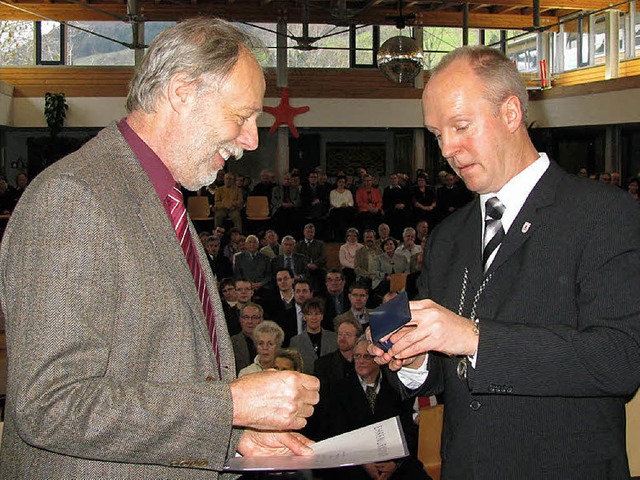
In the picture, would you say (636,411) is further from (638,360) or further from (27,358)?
(27,358)

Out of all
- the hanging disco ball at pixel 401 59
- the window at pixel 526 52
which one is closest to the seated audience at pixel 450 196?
the hanging disco ball at pixel 401 59

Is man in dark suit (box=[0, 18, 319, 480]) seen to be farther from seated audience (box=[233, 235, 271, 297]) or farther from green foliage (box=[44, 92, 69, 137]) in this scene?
green foliage (box=[44, 92, 69, 137])

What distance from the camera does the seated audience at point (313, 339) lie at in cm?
731

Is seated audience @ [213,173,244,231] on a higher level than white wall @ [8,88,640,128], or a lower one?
lower

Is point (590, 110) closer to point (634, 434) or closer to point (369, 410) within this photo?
point (369, 410)

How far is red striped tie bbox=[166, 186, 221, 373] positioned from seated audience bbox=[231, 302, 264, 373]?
5.30 metres

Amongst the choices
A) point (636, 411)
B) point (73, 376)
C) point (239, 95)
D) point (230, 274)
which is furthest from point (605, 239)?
point (230, 274)

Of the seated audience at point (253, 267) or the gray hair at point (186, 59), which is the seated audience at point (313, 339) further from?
the gray hair at point (186, 59)

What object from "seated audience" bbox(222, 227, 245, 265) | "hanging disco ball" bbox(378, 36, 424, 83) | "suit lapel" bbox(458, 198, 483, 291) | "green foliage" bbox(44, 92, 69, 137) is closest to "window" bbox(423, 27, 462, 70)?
"green foliage" bbox(44, 92, 69, 137)

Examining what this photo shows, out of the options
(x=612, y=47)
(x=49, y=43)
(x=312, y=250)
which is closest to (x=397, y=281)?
(x=312, y=250)

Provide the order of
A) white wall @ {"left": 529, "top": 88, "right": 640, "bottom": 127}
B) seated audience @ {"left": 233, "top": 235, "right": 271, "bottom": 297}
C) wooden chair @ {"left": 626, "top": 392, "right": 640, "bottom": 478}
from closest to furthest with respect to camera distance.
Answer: wooden chair @ {"left": 626, "top": 392, "right": 640, "bottom": 478} → seated audience @ {"left": 233, "top": 235, "right": 271, "bottom": 297} → white wall @ {"left": 529, "top": 88, "right": 640, "bottom": 127}

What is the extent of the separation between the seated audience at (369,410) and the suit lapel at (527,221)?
2980 mm

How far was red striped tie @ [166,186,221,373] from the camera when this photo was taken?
163cm

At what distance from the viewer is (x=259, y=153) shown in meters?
20.3
